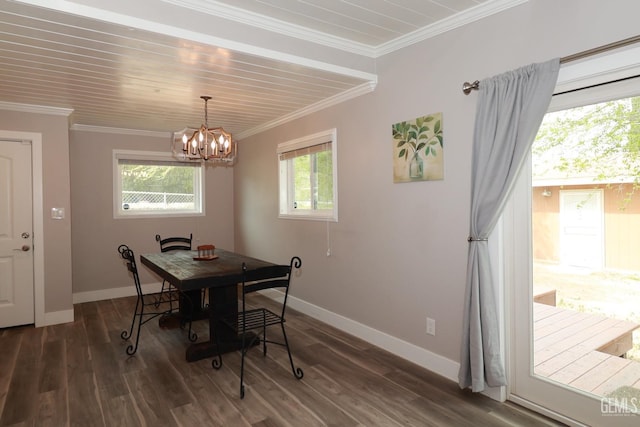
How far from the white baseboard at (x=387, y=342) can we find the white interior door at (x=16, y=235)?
297 centimetres

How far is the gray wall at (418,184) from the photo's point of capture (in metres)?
2.18

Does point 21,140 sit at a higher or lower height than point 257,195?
higher

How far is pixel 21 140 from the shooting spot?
399 centimetres

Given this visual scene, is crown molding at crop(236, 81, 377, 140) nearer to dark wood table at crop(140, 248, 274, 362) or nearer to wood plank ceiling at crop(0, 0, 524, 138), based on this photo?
wood plank ceiling at crop(0, 0, 524, 138)

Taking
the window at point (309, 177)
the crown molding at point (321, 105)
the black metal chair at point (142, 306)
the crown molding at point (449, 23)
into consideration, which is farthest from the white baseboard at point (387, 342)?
the crown molding at point (449, 23)

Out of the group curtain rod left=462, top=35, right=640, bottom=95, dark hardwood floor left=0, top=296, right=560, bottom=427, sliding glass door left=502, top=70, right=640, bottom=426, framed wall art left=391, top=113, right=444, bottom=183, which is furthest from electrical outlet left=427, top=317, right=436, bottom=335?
curtain rod left=462, top=35, right=640, bottom=95

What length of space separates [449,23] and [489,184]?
1.21 metres

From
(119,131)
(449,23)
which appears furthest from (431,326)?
(119,131)

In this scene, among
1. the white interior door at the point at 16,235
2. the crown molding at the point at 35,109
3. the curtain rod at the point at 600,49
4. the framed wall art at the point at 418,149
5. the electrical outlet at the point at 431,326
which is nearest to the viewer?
the curtain rod at the point at 600,49

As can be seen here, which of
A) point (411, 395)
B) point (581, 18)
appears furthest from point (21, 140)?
point (581, 18)

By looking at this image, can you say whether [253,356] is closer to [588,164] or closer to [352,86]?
[352,86]

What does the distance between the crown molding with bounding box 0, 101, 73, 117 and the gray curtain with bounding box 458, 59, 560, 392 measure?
4.18 meters

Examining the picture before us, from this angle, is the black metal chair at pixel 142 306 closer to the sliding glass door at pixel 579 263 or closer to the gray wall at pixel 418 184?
the gray wall at pixel 418 184

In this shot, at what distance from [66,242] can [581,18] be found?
16.4 feet
